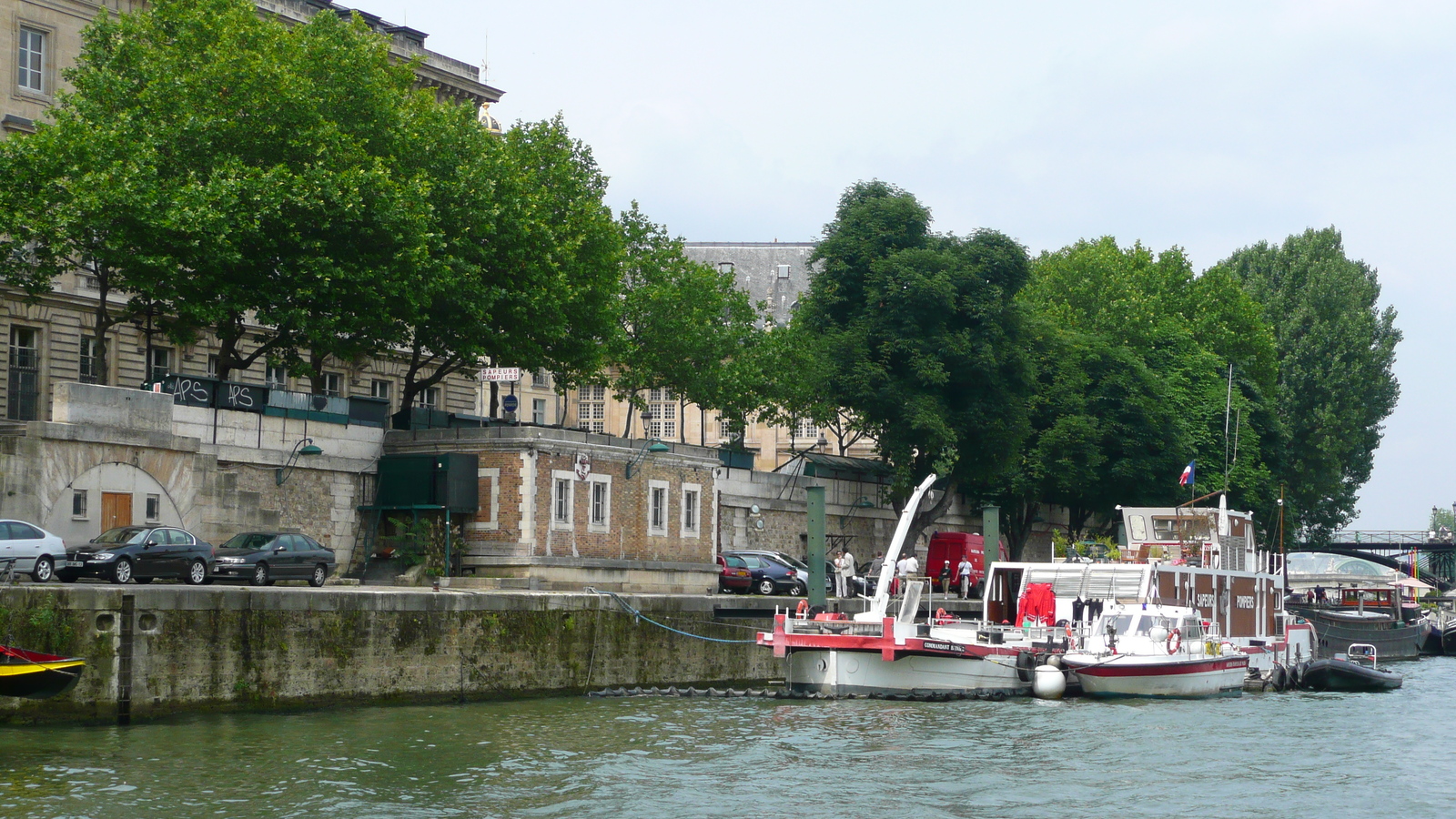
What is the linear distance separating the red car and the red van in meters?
13.1

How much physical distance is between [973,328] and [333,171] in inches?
1050

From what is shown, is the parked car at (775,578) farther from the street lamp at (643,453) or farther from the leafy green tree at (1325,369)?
the leafy green tree at (1325,369)

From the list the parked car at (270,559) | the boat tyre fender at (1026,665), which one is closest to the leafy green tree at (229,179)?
the parked car at (270,559)

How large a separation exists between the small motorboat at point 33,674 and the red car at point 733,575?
2763cm

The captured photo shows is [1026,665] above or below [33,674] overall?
below

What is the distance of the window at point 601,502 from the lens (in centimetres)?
4581

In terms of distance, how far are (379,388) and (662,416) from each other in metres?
41.0

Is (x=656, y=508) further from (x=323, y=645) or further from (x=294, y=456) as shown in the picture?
(x=323, y=645)

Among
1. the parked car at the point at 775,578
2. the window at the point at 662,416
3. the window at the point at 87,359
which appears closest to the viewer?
the window at the point at 87,359

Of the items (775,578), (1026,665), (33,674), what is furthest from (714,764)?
A: (775,578)

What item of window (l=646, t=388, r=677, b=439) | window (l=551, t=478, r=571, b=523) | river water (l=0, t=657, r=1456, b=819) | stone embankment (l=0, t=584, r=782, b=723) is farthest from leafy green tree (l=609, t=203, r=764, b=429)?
river water (l=0, t=657, r=1456, b=819)

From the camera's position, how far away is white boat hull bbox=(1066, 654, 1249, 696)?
3794cm

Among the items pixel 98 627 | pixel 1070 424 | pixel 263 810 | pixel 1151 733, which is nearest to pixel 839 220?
pixel 1070 424

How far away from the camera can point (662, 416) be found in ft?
331
